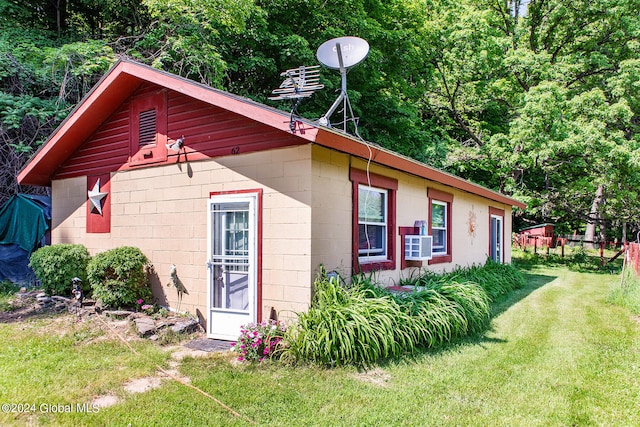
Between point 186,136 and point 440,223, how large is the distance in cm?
594

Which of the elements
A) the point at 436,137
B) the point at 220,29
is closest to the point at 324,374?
the point at 220,29

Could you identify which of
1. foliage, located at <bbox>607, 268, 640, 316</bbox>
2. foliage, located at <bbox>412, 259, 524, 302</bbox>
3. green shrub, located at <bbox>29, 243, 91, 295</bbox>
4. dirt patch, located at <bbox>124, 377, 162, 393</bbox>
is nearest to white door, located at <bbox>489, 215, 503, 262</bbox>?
foliage, located at <bbox>412, 259, 524, 302</bbox>

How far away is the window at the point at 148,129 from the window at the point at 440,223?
5444mm

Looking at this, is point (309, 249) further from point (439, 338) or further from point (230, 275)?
point (439, 338)

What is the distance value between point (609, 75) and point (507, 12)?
5.57 m

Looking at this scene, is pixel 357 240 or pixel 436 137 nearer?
pixel 357 240

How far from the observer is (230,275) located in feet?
19.5

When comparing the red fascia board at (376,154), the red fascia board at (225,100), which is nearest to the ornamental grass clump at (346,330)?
the red fascia board at (376,154)

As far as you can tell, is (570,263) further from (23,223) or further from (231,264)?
(23,223)

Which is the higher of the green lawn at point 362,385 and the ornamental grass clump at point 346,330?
the ornamental grass clump at point 346,330

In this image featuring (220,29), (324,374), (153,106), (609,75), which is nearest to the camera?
(324,374)

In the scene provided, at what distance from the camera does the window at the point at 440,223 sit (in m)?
8.91

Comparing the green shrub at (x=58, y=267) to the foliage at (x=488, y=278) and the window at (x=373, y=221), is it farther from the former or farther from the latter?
the foliage at (x=488, y=278)

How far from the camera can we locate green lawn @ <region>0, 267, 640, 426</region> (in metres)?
3.57
